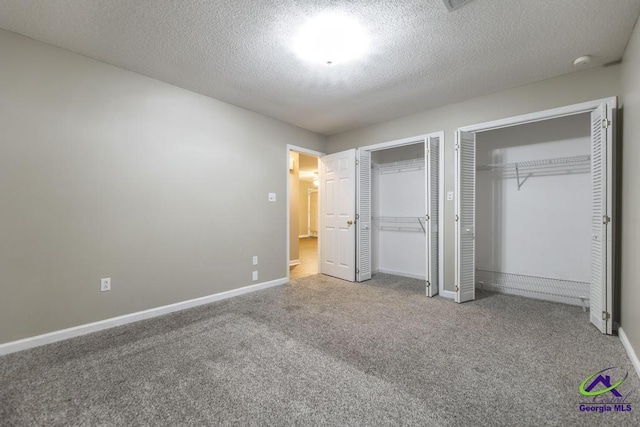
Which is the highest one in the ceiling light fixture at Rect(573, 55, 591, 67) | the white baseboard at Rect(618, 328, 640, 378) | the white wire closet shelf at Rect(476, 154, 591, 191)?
the ceiling light fixture at Rect(573, 55, 591, 67)

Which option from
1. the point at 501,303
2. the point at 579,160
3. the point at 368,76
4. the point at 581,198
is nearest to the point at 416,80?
the point at 368,76

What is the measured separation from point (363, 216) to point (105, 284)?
344 cm

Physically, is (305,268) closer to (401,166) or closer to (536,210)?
(401,166)

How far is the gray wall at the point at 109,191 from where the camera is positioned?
2238 millimetres

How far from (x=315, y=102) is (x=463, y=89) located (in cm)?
179

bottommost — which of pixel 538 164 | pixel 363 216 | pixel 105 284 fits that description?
pixel 105 284

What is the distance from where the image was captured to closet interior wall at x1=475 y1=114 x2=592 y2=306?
3.31 metres

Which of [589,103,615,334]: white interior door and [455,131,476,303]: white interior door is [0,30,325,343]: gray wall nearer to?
[455,131,476,303]: white interior door

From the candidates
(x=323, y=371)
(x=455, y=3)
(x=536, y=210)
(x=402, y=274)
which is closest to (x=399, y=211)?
(x=402, y=274)

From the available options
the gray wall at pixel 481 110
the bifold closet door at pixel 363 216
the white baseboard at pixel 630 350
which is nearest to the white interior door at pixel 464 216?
the gray wall at pixel 481 110

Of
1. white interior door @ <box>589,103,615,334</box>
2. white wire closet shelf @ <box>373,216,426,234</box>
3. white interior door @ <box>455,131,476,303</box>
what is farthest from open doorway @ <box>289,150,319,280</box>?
white interior door @ <box>589,103,615,334</box>

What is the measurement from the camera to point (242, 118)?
3799 mm

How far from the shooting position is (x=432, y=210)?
12.1 ft

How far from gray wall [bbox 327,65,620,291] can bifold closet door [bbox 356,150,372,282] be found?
39 centimetres
